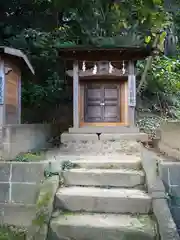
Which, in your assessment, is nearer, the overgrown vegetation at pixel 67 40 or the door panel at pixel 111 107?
the door panel at pixel 111 107

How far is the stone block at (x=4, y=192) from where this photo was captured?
16.2ft

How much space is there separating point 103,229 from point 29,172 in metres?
2.00

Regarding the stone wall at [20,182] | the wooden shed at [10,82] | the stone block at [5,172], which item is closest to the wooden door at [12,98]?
the wooden shed at [10,82]

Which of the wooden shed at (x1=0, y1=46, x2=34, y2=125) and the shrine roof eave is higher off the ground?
the shrine roof eave

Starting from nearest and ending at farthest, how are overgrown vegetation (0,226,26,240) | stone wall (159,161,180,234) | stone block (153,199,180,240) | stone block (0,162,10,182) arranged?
stone block (153,199,180,240)
overgrown vegetation (0,226,26,240)
stone wall (159,161,180,234)
stone block (0,162,10,182)

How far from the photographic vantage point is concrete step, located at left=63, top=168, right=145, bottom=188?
4.83 meters

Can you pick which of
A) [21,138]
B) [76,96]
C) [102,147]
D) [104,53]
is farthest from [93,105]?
[21,138]

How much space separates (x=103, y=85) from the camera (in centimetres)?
939

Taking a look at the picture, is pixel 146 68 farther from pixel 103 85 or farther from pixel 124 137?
pixel 124 137

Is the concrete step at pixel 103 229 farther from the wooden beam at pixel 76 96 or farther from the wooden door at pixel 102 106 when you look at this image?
the wooden door at pixel 102 106

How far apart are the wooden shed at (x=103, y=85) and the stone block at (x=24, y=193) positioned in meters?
3.71

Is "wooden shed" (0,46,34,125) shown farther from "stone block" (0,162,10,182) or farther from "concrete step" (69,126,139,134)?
"concrete step" (69,126,139,134)

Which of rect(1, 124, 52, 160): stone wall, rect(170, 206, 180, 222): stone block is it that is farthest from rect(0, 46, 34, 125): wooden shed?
rect(170, 206, 180, 222): stone block

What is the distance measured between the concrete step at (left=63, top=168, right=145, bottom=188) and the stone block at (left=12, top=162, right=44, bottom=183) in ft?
1.71
